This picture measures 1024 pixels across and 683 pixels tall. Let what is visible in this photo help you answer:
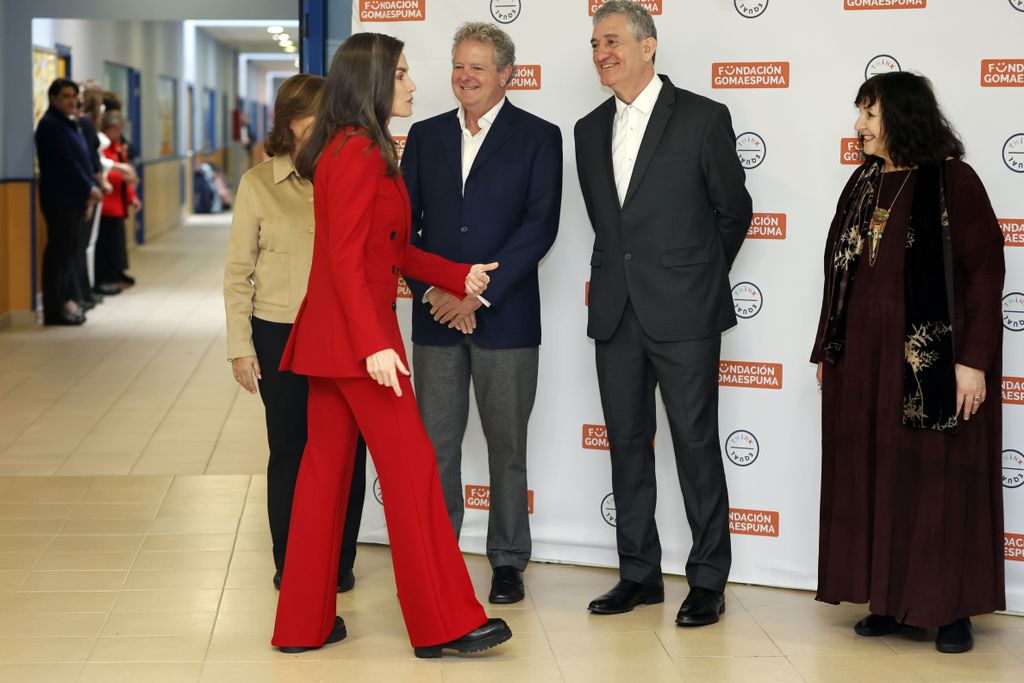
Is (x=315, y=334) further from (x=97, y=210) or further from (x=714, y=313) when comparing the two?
(x=97, y=210)

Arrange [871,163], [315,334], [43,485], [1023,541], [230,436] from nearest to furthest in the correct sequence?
[315,334] < [871,163] < [1023,541] < [43,485] < [230,436]

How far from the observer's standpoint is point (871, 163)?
3.71m

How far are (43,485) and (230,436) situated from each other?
118 centimetres

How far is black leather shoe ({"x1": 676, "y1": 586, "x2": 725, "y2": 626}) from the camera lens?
3791 millimetres

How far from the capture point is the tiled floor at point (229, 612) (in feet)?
11.3

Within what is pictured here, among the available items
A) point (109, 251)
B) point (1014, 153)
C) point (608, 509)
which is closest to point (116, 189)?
point (109, 251)

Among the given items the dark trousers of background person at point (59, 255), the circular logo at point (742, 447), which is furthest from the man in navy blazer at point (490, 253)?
the dark trousers of background person at point (59, 255)

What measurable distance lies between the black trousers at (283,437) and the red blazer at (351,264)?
480mm

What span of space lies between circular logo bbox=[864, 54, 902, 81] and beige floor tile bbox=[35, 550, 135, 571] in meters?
2.79

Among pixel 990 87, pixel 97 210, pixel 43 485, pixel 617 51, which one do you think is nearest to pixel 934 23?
pixel 990 87

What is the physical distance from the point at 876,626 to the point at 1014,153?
4.67ft

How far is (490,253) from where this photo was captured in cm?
401

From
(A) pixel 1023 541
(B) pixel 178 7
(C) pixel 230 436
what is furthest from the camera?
(B) pixel 178 7

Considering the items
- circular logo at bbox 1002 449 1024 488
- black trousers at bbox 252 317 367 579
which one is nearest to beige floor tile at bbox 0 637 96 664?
black trousers at bbox 252 317 367 579
